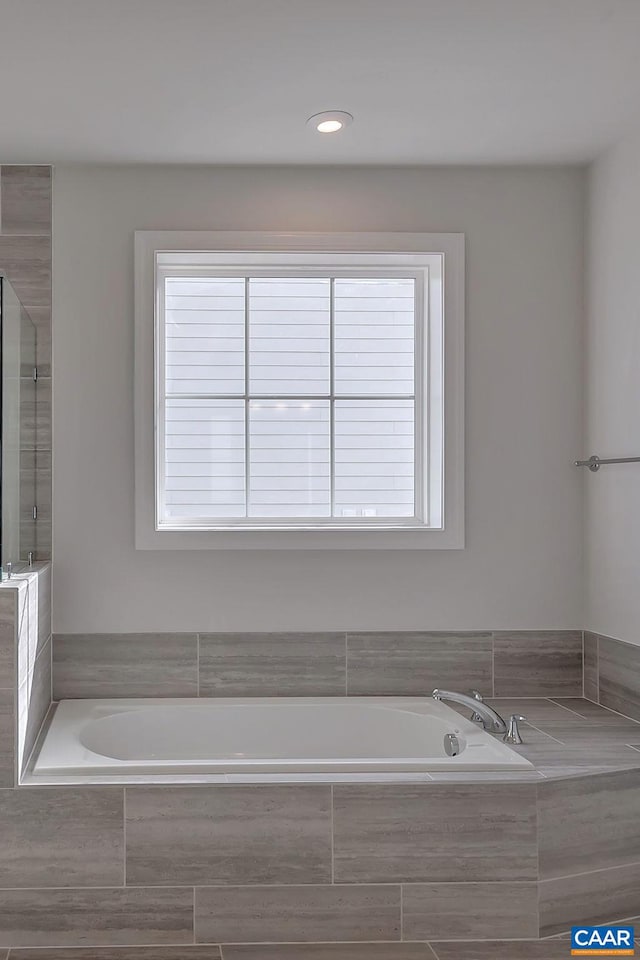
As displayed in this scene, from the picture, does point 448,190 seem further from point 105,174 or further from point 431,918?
point 431,918

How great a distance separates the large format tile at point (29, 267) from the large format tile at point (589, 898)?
262 centimetres

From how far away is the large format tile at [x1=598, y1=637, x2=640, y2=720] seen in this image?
2.97 meters

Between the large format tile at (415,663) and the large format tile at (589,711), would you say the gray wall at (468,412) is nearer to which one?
the large format tile at (415,663)

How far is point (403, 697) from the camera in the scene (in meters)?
3.23

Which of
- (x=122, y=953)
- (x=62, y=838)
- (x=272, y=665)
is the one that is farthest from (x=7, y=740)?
(x=272, y=665)

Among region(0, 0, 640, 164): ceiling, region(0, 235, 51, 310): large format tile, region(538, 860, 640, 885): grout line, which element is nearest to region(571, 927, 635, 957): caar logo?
region(538, 860, 640, 885): grout line

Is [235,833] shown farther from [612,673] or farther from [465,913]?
[612,673]

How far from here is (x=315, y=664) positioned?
327 cm

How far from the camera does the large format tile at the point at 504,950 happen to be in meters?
2.32

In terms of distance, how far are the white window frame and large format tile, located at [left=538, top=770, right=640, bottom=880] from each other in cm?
110

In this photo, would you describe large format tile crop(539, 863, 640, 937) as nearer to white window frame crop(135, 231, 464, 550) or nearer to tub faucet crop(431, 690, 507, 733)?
tub faucet crop(431, 690, 507, 733)

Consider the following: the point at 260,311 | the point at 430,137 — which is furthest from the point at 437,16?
the point at 260,311

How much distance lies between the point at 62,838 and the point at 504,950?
126 centimetres

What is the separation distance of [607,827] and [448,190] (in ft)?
7.67
